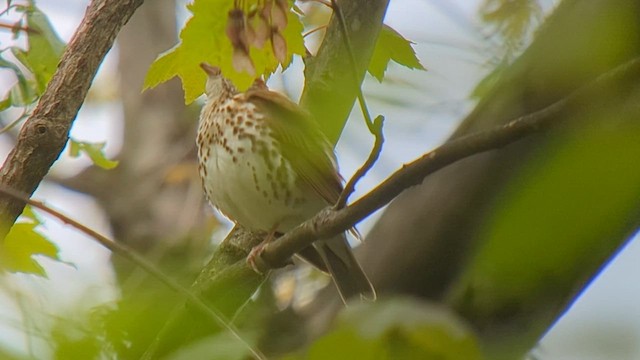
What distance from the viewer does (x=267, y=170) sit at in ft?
11.4

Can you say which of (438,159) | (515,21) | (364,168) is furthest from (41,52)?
(515,21)

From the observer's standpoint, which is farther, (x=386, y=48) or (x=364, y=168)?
(x=386, y=48)

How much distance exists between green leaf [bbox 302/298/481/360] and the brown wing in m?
2.48

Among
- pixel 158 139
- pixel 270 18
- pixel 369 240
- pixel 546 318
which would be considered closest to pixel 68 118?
pixel 270 18

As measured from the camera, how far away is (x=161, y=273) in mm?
1253

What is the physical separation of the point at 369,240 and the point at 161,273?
1119 mm

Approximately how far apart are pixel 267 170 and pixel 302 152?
194 millimetres

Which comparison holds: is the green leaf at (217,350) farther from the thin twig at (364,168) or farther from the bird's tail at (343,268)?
the bird's tail at (343,268)

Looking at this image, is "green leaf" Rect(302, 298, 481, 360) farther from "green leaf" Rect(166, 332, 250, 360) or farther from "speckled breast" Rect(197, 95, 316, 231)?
"speckled breast" Rect(197, 95, 316, 231)

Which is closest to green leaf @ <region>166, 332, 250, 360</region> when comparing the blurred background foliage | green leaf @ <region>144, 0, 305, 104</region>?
the blurred background foliage

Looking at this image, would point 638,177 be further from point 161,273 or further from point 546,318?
point 161,273

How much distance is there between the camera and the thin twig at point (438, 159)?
0.90m

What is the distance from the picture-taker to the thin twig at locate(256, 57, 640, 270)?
898 millimetres

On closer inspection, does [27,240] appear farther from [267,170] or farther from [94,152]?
[267,170]
